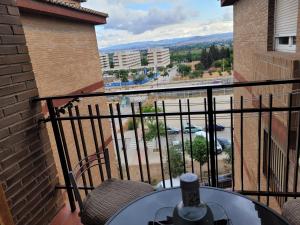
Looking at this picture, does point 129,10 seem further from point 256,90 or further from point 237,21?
point 256,90

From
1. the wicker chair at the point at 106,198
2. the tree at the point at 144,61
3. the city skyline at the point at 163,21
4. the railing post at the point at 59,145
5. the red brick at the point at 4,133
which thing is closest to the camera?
the wicker chair at the point at 106,198

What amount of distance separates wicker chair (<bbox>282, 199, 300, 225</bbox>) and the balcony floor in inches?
64.8

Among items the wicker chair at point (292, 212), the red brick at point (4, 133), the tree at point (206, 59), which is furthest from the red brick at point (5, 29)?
the tree at point (206, 59)

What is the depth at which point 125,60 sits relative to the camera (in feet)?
100

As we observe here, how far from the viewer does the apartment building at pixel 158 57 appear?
2959cm

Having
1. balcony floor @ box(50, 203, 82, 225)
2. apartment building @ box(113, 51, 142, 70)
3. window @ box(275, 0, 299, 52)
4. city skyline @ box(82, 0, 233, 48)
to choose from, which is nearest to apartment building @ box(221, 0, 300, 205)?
window @ box(275, 0, 299, 52)

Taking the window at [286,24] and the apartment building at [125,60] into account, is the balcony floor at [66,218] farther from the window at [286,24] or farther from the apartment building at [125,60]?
the apartment building at [125,60]

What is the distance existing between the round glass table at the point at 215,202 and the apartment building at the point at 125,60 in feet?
97.3

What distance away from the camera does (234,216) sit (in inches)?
39.8

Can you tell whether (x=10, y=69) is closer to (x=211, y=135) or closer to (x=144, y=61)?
(x=211, y=135)

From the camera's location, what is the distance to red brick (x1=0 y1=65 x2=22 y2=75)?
1731 millimetres

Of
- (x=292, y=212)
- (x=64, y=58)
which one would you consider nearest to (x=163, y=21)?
(x=64, y=58)

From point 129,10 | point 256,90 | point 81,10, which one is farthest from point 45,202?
point 129,10

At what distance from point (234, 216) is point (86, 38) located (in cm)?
956
